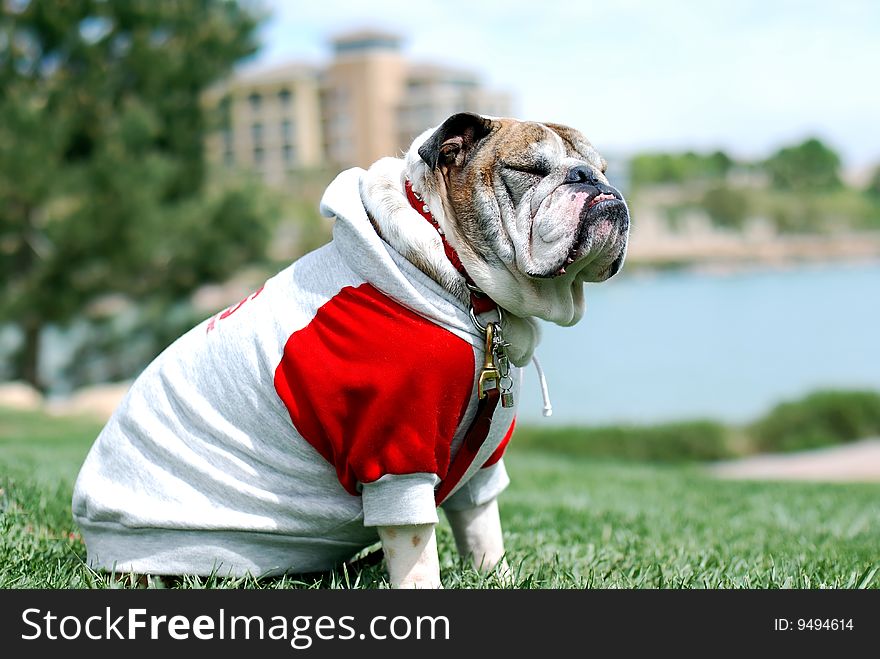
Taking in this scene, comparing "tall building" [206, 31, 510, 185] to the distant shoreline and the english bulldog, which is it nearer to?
the distant shoreline

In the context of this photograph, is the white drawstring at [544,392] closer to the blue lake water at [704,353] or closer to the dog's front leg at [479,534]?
the dog's front leg at [479,534]

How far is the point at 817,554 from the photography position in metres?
3.75

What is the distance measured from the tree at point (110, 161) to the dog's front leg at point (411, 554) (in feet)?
40.0

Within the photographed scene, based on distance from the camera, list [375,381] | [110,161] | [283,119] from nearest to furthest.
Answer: [375,381]
[110,161]
[283,119]

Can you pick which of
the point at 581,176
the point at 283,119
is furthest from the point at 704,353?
the point at 283,119

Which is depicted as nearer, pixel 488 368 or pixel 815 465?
pixel 488 368

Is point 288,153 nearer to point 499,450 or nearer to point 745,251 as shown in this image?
point 745,251

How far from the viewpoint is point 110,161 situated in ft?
46.0

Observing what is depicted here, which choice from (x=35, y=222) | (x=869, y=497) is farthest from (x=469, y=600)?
(x=35, y=222)

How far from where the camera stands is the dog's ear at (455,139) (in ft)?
8.53

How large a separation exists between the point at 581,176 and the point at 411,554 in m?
1.10

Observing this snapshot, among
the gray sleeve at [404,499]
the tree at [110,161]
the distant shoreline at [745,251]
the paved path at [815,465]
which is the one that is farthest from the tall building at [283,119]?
the gray sleeve at [404,499]

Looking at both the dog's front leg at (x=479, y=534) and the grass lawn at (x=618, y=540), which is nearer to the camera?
the grass lawn at (x=618, y=540)

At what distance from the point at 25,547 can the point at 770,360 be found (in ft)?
81.8
